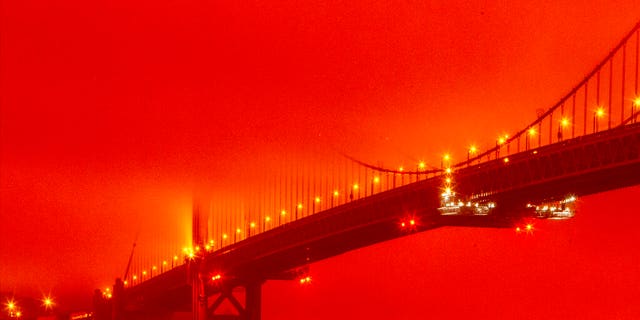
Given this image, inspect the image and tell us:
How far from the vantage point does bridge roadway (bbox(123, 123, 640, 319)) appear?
3703 cm

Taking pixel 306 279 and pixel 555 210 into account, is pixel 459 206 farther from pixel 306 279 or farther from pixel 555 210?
pixel 306 279

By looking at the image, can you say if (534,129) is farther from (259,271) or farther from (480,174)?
(259,271)

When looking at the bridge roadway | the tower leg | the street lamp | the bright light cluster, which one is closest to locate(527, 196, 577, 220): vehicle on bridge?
the bridge roadway

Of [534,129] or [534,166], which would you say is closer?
[534,166]

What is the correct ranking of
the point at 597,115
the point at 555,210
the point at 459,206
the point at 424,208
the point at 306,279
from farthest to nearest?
1. the point at 306,279
2. the point at 424,208
3. the point at 459,206
4. the point at 555,210
5. the point at 597,115

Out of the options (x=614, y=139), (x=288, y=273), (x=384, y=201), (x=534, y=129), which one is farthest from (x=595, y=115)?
(x=288, y=273)

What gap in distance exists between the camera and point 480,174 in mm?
43969

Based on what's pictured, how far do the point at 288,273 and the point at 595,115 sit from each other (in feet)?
100

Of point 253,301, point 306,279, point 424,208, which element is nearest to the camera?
point 424,208

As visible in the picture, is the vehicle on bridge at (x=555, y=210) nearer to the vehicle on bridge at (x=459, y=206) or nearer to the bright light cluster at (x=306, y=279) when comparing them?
the vehicle on bridge at (x=459, y=206)

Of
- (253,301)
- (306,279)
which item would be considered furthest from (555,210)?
(253,301)

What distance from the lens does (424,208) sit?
4812cm

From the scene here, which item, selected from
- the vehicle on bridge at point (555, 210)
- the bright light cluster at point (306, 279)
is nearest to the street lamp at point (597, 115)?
the vehicle on bridge at point (555, 210)

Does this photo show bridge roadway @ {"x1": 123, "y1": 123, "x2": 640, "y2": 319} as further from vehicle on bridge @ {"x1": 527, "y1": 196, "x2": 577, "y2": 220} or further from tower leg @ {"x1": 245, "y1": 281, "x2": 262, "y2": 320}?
tower leg @ {"x1": 245, "y1": 281, "x2": 262, "y2": 320}
